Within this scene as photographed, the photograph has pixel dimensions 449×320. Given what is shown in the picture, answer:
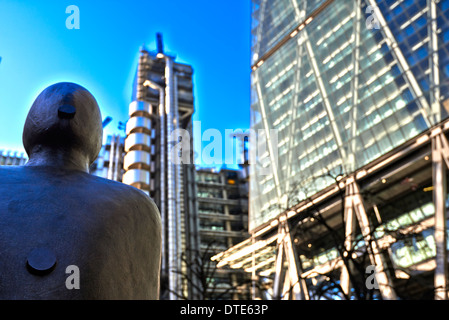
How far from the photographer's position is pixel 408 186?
87.7ft

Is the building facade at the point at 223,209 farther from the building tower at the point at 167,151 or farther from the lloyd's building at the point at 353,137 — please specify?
the lloyd's building at the point at 353,137

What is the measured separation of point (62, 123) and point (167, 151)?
36.6 metres

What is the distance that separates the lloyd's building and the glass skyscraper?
8 cm

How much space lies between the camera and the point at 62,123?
2.38 metres

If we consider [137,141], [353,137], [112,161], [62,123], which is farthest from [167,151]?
[62,123]

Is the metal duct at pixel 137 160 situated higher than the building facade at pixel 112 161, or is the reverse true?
the building facade at pixel 112 161

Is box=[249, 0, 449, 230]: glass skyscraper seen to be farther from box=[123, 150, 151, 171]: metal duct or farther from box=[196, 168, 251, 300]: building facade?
box=[196, 168, 251, 300]: building facade

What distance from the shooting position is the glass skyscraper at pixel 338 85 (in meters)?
25.4

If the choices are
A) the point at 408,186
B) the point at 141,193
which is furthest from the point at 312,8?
the point at 141,193

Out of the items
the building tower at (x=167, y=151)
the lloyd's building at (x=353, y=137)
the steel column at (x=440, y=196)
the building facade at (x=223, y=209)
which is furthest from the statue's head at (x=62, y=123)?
the building facade at (x=223, y=209)

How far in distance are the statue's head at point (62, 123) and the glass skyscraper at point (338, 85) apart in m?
22.9

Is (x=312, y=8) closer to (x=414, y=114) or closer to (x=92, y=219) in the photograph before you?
(x=414, y=114)

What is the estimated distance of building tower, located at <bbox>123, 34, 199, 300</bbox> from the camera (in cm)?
2644
